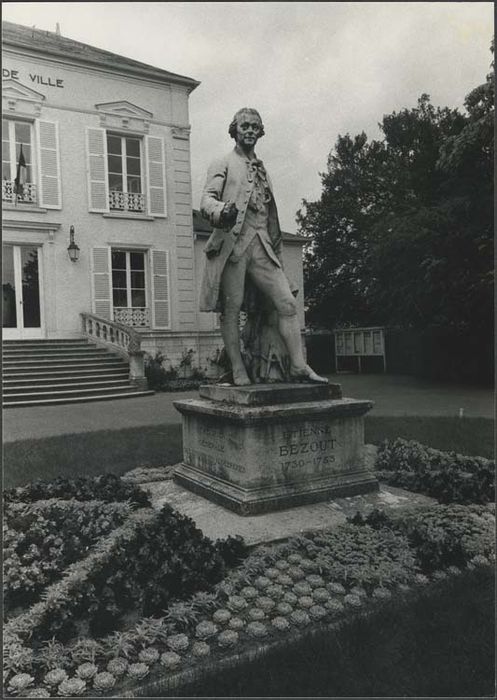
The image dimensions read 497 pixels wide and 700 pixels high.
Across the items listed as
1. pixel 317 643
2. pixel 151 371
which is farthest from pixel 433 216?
pixel 317 643

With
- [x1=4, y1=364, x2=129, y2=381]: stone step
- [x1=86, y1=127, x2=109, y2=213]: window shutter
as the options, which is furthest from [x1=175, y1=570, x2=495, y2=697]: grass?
[x1=86, y1=127, x2=109, y2=213]: window shutter

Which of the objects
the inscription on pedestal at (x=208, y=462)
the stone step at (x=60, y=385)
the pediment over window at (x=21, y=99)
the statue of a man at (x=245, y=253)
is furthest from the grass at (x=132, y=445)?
the pediment over window at (x=21, y=99)

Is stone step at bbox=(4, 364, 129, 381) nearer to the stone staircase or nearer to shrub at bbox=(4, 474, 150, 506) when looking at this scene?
the stone staircase

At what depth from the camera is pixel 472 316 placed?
11.9m

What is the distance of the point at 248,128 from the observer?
166 inches

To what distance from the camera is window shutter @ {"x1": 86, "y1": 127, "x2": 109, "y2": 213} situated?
16.1 metres

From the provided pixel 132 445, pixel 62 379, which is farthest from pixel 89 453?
pixel 62 379

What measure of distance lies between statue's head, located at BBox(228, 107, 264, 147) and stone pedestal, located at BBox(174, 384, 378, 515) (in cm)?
195

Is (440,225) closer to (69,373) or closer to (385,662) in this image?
(69,373)

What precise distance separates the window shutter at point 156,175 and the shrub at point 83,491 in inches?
537

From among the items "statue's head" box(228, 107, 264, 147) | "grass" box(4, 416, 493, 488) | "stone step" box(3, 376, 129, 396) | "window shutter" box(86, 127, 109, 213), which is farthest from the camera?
"window shutter" box(86, 127, 109, 213)

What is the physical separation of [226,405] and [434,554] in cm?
177

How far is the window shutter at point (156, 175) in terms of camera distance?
1708cm

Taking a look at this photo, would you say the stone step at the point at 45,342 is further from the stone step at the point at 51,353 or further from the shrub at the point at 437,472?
the shrub at the point at 437,472
